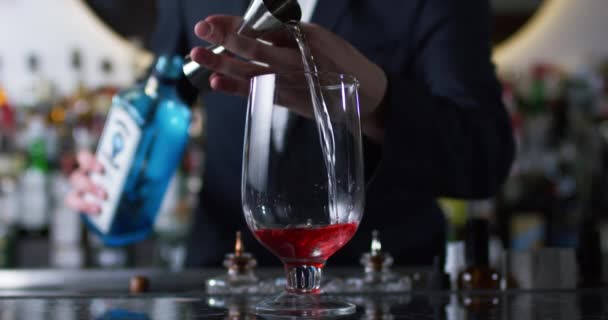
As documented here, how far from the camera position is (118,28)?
2.54 m

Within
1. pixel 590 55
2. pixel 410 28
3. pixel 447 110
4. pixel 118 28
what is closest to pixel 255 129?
pixel 447 110

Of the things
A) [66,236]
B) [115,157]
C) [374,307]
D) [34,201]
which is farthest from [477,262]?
[34,201]

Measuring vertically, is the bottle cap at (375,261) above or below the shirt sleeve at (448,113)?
Result: below

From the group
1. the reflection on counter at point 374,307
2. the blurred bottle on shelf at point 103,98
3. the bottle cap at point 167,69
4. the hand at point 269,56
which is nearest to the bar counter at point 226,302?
the reflection on counter at point 374,307

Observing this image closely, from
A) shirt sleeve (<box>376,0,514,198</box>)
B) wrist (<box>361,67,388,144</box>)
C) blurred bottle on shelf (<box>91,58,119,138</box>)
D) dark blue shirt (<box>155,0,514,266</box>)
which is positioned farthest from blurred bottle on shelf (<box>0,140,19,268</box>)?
wrist (<box>361,67,388,144</box>)

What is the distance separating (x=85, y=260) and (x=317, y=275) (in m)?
1.60

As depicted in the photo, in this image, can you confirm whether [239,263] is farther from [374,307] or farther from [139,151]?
[139,151]

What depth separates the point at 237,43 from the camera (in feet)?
2.36

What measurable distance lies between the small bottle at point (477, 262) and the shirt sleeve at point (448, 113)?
0.31 ft

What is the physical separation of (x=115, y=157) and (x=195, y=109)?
133 centimetres

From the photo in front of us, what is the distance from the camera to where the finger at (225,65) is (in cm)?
74

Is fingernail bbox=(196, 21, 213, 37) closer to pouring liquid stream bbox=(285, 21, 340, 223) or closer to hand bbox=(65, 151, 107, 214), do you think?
pouring liquid stream bbox=(285, 21, 340, 223)

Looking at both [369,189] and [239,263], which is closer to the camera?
[239,263]

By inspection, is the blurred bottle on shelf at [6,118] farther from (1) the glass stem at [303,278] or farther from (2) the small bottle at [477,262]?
(1) the glass stem at [303,278]
